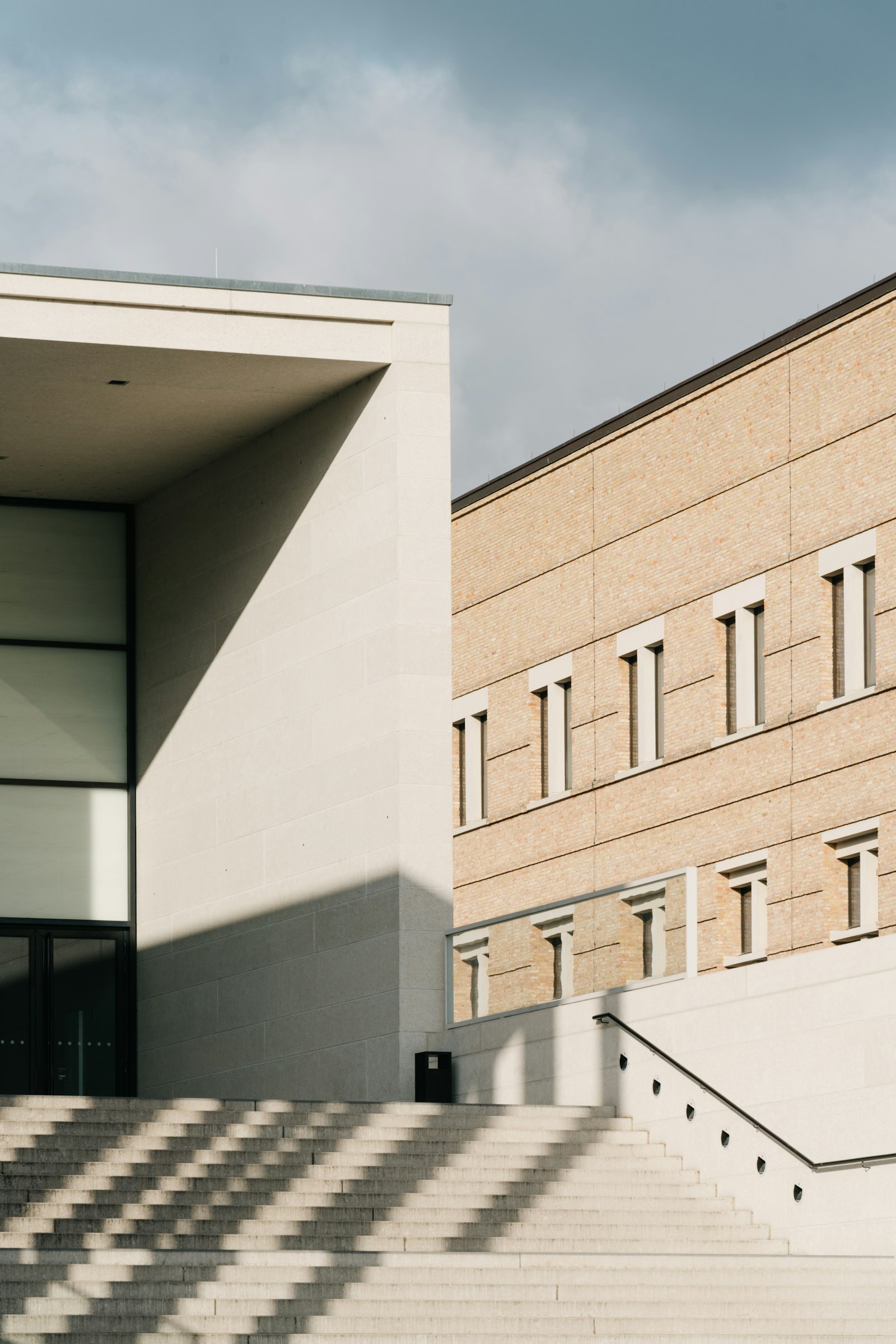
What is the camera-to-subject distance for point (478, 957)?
70.6ft

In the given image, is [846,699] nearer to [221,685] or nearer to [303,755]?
[221,685]

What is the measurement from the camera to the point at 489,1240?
54.1 ft

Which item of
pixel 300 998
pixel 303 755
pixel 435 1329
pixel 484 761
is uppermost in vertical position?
pixel 484 761

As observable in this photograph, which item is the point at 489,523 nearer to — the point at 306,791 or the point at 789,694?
the point at 789,694

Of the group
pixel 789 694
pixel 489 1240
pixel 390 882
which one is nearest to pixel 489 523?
pixel 789 694

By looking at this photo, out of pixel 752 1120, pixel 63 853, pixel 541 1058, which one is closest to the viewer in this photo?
pixel 752 1120

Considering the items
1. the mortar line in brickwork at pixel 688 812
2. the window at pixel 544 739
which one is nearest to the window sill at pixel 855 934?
the mortar line in brickwork at pixel 688 812

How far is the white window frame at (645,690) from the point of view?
40531 mm

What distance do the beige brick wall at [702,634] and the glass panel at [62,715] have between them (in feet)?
40.3

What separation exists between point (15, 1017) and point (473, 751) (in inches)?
790

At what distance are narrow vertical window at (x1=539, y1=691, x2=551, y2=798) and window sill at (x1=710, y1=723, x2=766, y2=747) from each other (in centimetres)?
546

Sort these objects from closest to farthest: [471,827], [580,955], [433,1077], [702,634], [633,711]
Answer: [580,955] < [433,1077] < [702,634] < [633,711] < [471,827]

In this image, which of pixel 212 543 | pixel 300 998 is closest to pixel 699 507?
pixel 212 543

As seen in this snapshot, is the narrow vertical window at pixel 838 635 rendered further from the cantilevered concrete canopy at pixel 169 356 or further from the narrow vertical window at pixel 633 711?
the cantilevered concrete canopy at pixel 169 356
